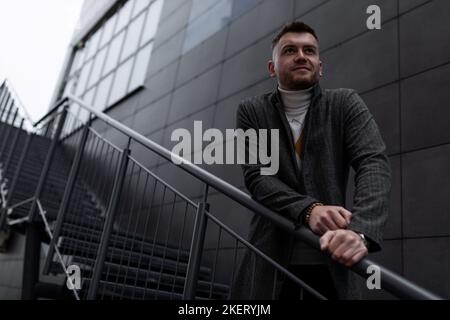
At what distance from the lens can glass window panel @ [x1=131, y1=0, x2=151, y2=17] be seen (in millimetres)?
9272

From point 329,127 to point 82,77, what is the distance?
431 inches

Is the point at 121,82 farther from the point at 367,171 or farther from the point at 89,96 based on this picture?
the point at 367,171

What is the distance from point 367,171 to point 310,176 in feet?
0.67

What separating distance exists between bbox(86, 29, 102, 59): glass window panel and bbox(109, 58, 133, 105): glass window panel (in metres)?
2.73

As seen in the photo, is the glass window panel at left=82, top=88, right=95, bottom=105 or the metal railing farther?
the glass window panel at left=82, top=88, right=95, bottom=105

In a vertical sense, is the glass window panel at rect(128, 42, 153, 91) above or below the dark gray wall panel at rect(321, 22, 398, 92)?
above

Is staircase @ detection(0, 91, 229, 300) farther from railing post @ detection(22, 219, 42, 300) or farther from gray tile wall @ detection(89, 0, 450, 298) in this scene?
gray tile wall @ detection(89, 0, 450, 298)

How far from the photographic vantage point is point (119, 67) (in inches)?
360

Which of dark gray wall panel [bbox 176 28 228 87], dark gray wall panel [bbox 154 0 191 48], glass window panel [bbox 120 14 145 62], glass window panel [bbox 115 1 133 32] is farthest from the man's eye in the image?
glass window panel [bbox 115 1 133 32]

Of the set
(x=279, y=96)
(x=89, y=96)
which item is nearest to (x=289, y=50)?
(x=279, y=96)

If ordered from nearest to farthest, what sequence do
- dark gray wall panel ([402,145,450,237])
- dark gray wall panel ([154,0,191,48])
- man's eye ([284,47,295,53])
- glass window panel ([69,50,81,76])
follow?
man's eye ([284,47,295,53])
dark gray wall panel ([402,145,450,237])
dark gray wall panel ([154,0,191,48])
glass window panel ([69,50,81,76])

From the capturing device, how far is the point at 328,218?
1.20m

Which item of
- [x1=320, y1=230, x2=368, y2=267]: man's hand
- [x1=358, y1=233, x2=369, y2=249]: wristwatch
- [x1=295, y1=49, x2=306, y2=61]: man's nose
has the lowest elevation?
[x1=320, y1=230, x2=368, y2=267]: man's hand
